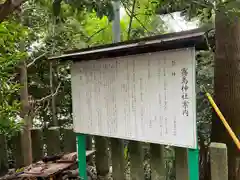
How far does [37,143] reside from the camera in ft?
15.3

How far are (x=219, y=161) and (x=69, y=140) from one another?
2653mm

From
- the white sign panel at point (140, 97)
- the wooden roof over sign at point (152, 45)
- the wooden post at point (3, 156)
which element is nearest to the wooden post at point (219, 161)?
the white sign panel at point (140, 97)

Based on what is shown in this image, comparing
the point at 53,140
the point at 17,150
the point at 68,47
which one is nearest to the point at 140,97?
the point at 53,140

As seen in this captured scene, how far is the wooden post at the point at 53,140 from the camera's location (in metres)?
4.53

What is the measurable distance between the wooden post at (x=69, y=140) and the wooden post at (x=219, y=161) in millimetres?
2549

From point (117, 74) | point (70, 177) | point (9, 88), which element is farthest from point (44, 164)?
point (117, 74)

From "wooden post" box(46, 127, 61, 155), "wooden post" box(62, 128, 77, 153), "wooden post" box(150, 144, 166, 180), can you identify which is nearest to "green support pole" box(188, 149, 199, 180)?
"wooden post" box(150, 144, 166, 180)

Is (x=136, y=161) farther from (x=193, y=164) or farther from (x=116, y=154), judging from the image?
(x=193, y=164)

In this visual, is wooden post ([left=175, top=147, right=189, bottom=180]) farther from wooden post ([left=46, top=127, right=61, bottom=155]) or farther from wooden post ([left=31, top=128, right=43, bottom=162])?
wooden post ([left=31, top=128, right=43, bottom=162])

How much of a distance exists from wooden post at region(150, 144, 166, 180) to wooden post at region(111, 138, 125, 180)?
1.55ft

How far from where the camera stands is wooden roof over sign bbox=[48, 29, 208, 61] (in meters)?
2.36

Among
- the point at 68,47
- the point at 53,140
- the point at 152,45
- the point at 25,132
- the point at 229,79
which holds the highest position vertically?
the point at 68,47

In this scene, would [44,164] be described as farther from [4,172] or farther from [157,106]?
[157,106]

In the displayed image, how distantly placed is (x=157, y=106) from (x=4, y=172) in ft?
9.51
